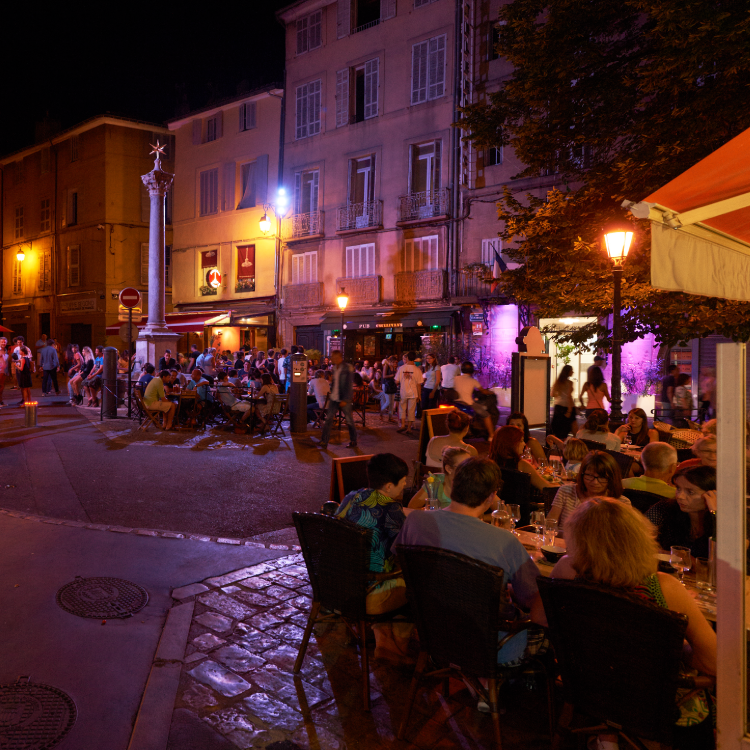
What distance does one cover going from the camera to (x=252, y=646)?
11.9ft

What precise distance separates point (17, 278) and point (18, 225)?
302 cm

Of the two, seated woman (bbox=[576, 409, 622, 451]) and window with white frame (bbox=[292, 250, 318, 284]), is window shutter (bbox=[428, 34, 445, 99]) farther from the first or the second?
seated woman (bbox=[576, 409, 622, 451])

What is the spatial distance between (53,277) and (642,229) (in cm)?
3078

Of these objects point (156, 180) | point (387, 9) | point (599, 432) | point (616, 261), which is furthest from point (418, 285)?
point (599, 432)

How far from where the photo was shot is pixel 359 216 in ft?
73.4

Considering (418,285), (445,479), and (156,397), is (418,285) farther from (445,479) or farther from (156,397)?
(445,479)

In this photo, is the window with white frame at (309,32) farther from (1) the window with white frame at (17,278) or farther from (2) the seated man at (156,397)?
(1) the window with white frame at (17,278)

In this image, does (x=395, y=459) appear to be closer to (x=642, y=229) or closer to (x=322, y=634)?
(x=322, y=634)

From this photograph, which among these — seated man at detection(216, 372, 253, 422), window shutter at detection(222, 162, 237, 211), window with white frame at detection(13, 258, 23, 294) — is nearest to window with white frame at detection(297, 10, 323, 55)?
window shutter at detection(222, 162, 237, 211)

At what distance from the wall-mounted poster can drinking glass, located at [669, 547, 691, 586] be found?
24189 mm

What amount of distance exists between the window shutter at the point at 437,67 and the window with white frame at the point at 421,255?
4905 millimetres

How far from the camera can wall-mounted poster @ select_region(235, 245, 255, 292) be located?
25647mm

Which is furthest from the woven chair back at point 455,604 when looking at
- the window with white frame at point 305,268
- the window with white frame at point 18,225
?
the window with white frame at point 18,225

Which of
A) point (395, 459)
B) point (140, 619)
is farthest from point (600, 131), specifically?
point (140, 619)
